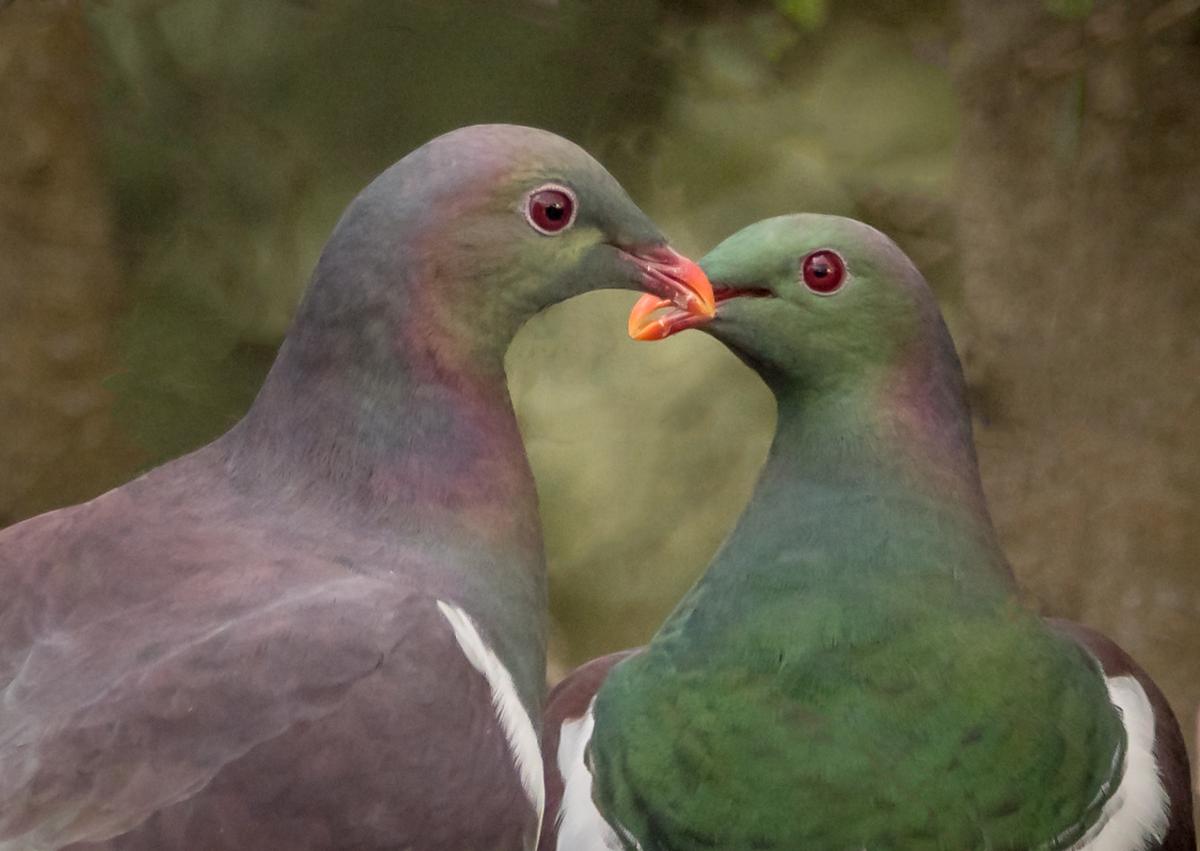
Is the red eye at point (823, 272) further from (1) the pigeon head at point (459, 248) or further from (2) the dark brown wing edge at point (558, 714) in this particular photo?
(2) the dark brown wing edge at point (558, 714)

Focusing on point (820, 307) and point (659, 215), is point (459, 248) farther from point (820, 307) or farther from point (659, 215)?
point (659, 215)

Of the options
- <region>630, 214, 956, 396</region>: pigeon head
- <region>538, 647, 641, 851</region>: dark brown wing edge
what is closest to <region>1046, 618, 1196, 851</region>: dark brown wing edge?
<region>630, 214, 956, 396</region>: pigeon head

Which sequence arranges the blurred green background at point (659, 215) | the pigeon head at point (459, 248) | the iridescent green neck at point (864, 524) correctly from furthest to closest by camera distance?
the blurred green background at point (659, 215), the iridescent green neck at point (864, 524), the pigeon head at point (459, 248)

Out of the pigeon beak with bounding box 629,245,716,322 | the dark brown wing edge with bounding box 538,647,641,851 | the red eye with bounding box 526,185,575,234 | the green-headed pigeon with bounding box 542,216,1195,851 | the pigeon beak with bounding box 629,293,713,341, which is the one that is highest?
the red eye with bounding box 526,185,575,234

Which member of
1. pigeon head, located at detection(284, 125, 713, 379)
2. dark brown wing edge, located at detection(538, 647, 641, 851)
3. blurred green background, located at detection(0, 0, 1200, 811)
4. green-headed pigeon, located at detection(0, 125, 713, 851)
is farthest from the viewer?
blurred green background, located at detection(0, 0, 1200, 811)

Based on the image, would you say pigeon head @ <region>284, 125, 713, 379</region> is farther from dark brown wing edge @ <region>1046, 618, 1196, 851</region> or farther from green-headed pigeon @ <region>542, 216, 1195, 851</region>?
dark brown wing edge @ <region>1046, 618, 1196, 851</region>

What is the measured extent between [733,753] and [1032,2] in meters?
1.72

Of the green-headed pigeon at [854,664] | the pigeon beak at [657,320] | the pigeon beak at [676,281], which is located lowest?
the green-headed pigeon at [854,664]

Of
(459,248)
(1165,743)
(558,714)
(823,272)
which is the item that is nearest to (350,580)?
(459,248)

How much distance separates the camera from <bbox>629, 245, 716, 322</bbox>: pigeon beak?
2.06 m

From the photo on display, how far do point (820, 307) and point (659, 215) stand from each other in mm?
1310

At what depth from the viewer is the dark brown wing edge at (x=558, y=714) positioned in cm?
214

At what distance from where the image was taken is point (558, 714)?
2.27 meters

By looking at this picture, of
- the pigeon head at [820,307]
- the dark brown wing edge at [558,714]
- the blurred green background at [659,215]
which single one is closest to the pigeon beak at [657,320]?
the pigeon head at [820,307]
